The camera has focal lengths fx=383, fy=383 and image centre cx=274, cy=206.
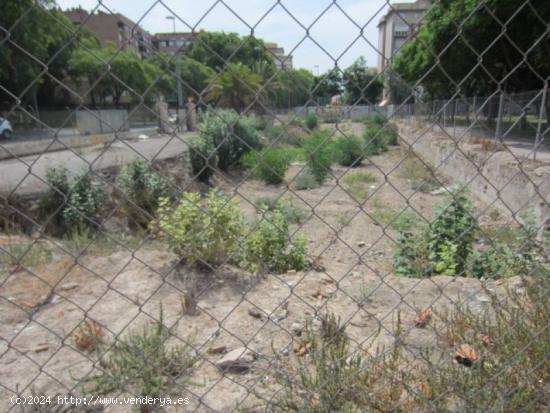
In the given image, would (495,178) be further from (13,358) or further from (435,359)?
(13,358)

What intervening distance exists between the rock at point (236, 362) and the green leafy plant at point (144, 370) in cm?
16

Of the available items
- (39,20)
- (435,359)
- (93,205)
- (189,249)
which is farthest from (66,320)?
(39,20)

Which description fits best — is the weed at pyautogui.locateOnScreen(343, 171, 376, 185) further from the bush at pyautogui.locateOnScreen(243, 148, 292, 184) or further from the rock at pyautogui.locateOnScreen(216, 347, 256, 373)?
the rock at pyautogui.locateOnScreen(216, 347, 256, 373)

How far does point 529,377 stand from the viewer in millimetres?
1562

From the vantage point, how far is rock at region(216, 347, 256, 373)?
1888 mm

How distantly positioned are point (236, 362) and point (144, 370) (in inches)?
17.7

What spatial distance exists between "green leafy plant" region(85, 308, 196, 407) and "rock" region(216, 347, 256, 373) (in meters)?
0.16

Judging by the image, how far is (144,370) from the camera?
1.66 meters

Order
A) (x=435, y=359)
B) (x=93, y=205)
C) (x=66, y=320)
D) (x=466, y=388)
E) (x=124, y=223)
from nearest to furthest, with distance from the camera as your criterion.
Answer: (x=466, y=388)
(x=435, y=359)
(x=66, y=320)
(x=93, y=205)
(x=124, y=223)

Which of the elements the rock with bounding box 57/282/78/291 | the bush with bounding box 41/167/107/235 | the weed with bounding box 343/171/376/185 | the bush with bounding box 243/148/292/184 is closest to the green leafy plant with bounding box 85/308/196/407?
the rock with bounding box 57/282/78/291

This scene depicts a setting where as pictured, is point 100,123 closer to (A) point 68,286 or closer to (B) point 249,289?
(B) point 249,289

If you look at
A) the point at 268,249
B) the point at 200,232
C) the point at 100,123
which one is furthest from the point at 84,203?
the point at 100,123

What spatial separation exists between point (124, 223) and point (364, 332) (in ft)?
16.2

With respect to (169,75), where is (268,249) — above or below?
below
